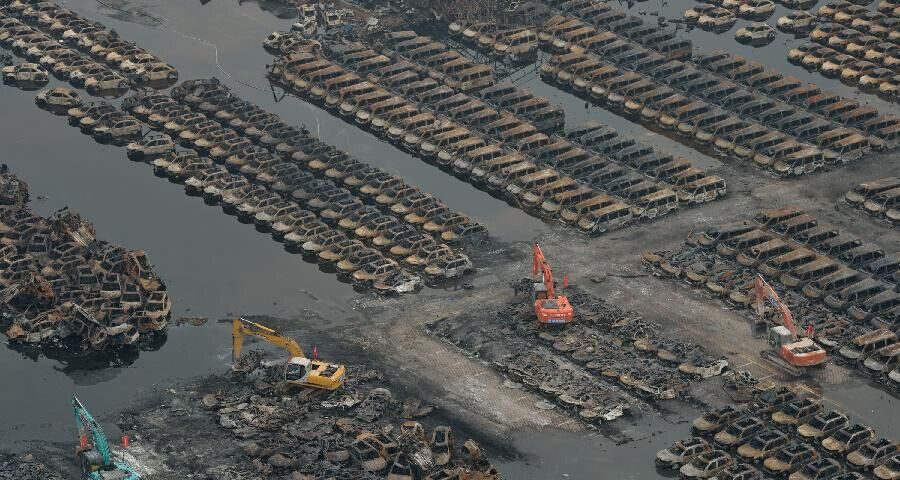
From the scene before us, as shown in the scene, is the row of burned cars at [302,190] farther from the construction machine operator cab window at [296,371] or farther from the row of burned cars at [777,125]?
the row of burned cars at [777,125]

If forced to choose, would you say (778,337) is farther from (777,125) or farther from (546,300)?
(777,125)

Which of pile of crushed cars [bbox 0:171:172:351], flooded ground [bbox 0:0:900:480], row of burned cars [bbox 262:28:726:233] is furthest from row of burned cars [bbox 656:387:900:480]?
pile of crushed cars [bbox 0:171:172:351]

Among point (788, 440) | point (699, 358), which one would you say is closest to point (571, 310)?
point (699, 358)

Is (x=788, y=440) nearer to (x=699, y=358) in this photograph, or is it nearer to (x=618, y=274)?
(x=699, y=358)

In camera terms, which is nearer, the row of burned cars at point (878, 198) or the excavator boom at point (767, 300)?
the excavator boom at point (767, 300)

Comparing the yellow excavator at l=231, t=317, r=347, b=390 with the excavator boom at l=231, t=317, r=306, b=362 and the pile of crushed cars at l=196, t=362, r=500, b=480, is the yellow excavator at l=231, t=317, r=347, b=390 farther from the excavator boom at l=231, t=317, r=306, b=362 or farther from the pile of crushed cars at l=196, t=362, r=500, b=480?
the pile of crushed cars at l=196, t=362, r=500, b=480

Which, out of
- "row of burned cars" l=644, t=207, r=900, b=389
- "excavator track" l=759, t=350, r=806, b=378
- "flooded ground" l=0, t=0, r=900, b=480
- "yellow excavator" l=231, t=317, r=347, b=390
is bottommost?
"flooded ground" l=0, t=0, r=900, b=480

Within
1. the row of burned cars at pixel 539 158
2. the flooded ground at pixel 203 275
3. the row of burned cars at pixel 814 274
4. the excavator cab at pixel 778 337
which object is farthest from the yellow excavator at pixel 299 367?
the row of burned cars at pixel 539 158
